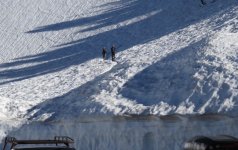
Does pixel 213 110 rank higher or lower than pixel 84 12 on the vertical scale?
lower

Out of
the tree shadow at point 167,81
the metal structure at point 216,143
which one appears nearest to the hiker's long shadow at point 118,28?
the tree shadow at point 167,81

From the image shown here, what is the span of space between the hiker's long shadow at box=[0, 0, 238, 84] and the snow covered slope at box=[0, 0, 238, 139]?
3.4 inches

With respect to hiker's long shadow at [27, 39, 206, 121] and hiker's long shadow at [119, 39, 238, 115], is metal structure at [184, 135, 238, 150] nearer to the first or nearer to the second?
hiker's long shadow at [119, 39, 238, 115]

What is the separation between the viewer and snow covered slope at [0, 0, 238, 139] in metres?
21.3

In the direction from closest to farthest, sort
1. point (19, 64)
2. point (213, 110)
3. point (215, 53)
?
point (213, 110) → point (215, 53) → point (19, 64)

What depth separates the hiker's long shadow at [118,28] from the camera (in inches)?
1577

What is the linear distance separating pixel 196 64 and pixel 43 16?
31245 millimetres

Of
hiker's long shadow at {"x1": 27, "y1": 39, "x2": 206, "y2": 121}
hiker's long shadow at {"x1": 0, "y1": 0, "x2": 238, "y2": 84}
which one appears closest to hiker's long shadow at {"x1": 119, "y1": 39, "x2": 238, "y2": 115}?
hiker's long shadow at {"x1": 27, "y1": 39, "x2": 206, "y2": 121}

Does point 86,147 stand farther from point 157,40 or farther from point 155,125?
point 157,40

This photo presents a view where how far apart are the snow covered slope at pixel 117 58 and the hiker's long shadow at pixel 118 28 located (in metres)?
0.09

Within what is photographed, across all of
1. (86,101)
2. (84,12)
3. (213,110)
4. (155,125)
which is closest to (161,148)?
(155,125)

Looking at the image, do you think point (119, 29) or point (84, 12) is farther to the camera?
point (84, 12)

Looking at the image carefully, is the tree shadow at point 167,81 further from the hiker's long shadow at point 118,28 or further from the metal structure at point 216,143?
the hiker's long shadow at point 118,28

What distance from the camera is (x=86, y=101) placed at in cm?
2286
